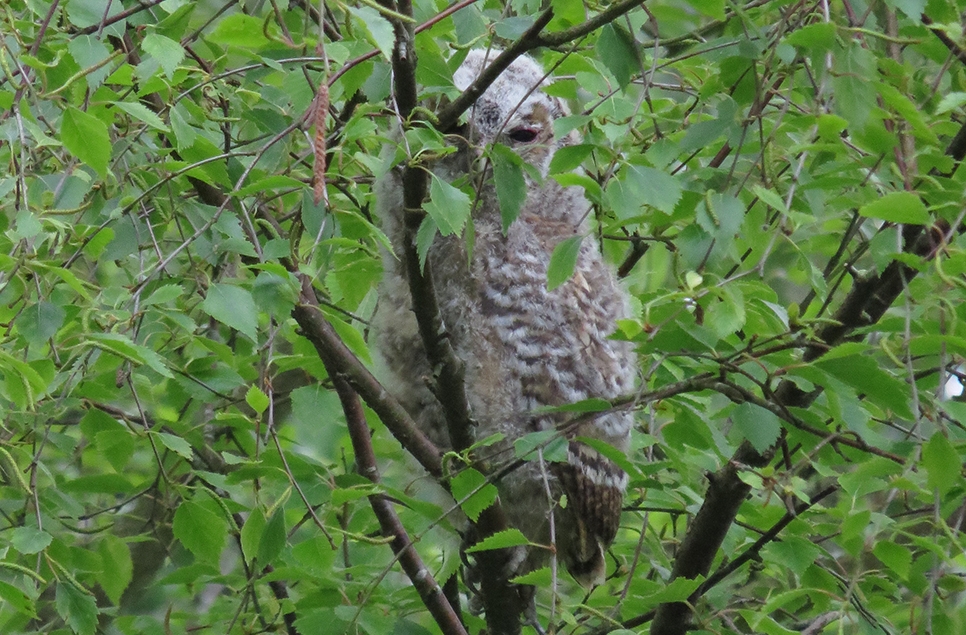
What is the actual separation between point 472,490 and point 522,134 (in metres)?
1.09

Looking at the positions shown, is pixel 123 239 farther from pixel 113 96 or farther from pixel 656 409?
pixel 656 409

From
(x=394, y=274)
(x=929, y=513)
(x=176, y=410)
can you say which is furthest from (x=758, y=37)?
(x=176, y=410)

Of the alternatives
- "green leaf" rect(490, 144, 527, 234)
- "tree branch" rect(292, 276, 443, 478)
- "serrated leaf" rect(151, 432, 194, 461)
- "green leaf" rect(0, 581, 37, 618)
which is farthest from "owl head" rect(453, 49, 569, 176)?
"green leaf" rect(0, 581, 37, 618)

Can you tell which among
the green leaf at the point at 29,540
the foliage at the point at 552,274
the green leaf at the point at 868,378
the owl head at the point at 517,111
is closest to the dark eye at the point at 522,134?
the owl head at the point at 517,111

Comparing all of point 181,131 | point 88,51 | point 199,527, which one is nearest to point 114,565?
point 199,527

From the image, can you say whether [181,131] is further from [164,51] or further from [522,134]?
[522,134]

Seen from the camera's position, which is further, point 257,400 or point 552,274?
point 257,400

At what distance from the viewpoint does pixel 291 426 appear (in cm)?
340

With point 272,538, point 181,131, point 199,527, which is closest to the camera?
point 181,131

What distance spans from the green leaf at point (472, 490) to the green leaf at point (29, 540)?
0.68 metres

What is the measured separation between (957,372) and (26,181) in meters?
1.67

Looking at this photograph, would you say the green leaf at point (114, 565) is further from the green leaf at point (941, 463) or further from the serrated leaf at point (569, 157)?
the green leaf at point (941, 463)

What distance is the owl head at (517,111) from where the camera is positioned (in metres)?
2.57

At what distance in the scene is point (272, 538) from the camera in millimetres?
1898
